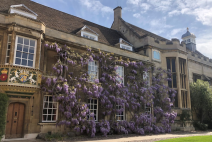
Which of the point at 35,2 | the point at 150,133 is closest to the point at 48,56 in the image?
the point at 35,2

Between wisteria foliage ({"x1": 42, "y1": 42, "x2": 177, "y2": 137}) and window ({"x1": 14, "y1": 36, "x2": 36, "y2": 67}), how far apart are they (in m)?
1.12

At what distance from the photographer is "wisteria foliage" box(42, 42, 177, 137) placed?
497 inches

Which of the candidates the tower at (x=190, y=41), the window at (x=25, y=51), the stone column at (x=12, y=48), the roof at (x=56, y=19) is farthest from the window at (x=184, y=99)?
the stone column at (x=12, y=48)

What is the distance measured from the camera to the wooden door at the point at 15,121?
10969 millimetres

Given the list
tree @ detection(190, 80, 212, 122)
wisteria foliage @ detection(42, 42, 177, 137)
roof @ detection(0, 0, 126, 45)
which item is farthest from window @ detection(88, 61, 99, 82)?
tree @ detection(190, 80, 212, 122)

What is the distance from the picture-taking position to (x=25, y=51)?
11.5 metres

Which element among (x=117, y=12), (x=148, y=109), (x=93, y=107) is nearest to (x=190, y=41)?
(x=117, y=12)

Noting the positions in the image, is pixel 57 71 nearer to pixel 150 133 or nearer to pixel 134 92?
pixel 134 92

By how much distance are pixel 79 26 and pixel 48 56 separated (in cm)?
632

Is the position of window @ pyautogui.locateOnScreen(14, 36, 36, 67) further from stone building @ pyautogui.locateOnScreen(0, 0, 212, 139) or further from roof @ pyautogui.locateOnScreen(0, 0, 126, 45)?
roof @ pyautogui.locateOnScreen(0, 0, 126, 45)

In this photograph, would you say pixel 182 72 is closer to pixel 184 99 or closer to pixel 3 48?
pixel 184 99

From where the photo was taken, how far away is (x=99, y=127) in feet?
46.0

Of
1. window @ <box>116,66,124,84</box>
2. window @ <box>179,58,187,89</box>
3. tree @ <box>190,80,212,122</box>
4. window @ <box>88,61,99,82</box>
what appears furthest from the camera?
window @ <box>179,58,187,89</box>

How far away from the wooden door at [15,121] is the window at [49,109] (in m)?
1.41
